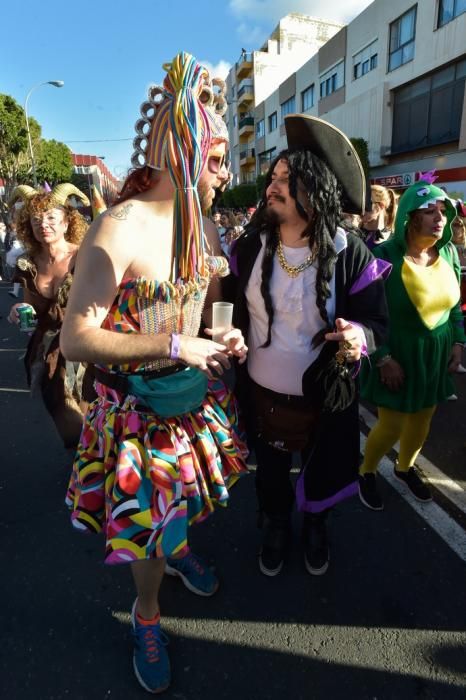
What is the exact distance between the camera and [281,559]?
2160mm

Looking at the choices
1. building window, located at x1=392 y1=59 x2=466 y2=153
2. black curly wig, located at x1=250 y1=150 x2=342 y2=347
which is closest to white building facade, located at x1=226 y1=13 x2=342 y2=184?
building window, located at x1=392 y1=59 x2=466 y2=153

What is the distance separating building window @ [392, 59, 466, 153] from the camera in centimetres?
1617

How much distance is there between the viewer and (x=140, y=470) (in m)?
1.46

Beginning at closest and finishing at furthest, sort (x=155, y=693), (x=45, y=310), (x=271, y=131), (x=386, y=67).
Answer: (x=155, y=693) → (x=45, y=310) → (x=386, y=67) → (x=271, y=131)

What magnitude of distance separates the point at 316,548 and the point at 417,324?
4.29ft

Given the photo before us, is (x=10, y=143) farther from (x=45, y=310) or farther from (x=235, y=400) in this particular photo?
(x=235, y=400)

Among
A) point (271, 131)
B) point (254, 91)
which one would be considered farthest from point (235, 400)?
point (254, 91)

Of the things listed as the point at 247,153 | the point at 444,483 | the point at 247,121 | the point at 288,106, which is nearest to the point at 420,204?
the point at 444,483

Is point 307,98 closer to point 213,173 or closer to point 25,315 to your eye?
point 25,315

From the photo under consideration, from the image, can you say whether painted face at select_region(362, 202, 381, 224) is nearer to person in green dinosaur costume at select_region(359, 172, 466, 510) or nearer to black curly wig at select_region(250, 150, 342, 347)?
person in green dinosaur costume at select_region(359, 172, 466, 510)

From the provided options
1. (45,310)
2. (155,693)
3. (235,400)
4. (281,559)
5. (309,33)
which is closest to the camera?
(155,693)

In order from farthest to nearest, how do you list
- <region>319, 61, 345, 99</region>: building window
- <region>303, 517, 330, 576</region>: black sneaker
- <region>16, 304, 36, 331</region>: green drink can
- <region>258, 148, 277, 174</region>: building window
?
<region>258, 148, 277, 174</region>: building window
<region>319, 61, 345, 99</region>: building window
<region>16, 304, 36, 331</region>: green drink can
<region>303, 517, 330, 576</region>: black sneaker

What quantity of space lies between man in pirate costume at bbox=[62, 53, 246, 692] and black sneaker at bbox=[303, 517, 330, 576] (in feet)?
2.25

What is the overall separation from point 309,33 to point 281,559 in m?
49.5
